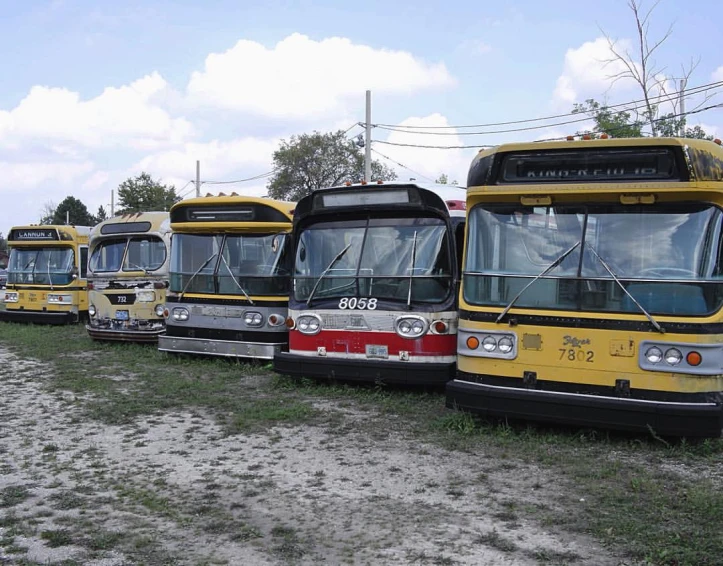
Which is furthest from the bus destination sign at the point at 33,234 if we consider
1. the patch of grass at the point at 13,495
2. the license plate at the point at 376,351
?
the patch of grass at the point at 13,495

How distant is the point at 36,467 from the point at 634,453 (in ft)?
17.1

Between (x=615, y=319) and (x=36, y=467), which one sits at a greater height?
(x=615, y=319)

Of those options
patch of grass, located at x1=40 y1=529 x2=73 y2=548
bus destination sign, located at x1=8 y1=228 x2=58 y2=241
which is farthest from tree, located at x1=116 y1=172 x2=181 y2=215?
patch of grass, located at x1=40 y1=529 x2=73 y2=548

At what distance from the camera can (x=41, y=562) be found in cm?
452

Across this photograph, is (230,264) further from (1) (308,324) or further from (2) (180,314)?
(1) (308,324)

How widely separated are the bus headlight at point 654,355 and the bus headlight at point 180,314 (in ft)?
25.0

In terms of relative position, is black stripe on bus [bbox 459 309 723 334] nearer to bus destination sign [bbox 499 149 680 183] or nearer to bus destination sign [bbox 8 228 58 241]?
bus destination sign [bbox 499 149 680 183]

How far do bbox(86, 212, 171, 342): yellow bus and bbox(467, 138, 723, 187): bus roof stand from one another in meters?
8.35

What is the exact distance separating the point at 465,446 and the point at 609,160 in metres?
2.97

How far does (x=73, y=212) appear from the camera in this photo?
9525 cm

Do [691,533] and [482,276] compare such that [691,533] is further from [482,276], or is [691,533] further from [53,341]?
[53,341]

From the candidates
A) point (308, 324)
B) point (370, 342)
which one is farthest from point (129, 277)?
point (370, 342)

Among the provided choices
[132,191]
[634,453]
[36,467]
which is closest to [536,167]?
[634,453]

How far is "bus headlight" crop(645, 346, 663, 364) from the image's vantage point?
6711 mm
